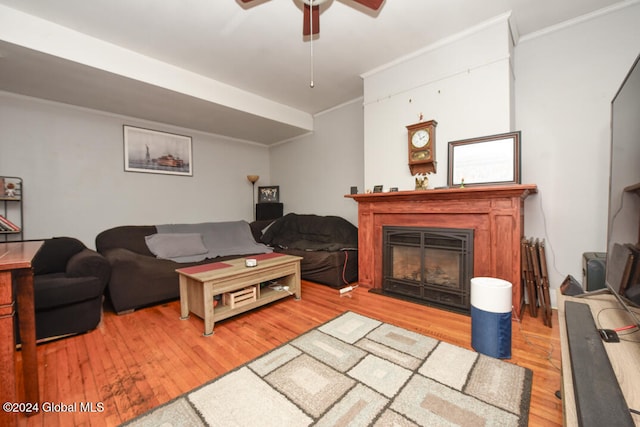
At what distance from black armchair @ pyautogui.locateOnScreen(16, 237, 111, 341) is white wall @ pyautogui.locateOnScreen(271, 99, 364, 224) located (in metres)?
2.92

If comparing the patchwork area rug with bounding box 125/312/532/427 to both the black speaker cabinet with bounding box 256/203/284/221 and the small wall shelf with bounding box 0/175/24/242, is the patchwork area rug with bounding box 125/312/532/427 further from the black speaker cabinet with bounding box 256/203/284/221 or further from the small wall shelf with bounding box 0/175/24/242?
the black speaker cabinet with bounding box 256/203/284/221

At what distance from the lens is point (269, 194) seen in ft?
16.5

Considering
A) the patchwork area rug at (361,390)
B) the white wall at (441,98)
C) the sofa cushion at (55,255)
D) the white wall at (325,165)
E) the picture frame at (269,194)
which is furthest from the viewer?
the picture frame at (269,194)

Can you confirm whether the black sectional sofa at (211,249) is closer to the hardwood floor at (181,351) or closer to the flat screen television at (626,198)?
the hardwood floor at (181,351)

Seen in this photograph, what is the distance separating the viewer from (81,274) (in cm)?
207

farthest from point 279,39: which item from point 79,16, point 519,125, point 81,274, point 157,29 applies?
point 81,274

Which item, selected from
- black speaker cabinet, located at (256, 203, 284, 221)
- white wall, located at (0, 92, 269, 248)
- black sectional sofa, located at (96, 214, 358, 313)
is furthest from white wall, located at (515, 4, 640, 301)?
white wall, located at (0, 92, 269, 248)

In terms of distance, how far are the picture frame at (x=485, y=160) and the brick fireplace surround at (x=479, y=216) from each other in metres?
0.16

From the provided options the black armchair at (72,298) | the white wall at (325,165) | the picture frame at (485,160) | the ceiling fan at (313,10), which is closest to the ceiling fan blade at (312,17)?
the ceiling fan at (313,10)

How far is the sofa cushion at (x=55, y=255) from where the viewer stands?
2.37m

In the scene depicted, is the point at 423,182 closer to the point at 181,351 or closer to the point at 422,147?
the point at 422,147

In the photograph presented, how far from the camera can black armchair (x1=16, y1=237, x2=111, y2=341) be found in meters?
1.84

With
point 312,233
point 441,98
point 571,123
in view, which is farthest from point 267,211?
point 571,123

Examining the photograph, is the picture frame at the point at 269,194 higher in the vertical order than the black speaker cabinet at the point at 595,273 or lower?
higher
